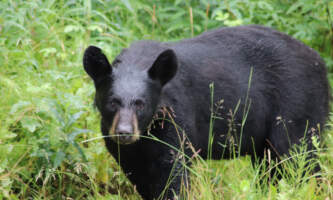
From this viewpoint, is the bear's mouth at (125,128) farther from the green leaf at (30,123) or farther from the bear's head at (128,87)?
the green leaf at (30,123)

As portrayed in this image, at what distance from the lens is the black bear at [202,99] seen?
14.3 feet

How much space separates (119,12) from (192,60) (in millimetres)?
2908

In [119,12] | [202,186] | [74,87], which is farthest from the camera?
[119,12]

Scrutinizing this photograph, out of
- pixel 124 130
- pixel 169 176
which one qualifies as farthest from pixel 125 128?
pixel 169 176

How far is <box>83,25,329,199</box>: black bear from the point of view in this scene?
4.37 meters

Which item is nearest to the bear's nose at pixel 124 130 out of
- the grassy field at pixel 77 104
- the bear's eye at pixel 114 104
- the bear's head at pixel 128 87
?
the bear's head at pixel 128 87

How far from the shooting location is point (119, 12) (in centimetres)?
757

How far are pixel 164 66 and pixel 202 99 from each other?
617 millimetres

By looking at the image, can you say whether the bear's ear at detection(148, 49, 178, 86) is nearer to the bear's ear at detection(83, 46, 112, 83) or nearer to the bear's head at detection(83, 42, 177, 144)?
the bear's head at detection(83, 42, 177, 144)

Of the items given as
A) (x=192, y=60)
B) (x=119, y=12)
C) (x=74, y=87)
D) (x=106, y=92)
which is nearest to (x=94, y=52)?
(x=106, y=92)

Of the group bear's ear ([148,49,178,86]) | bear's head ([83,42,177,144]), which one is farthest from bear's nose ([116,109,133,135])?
bear's ear ([148,49,178,86])

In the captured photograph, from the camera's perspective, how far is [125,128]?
404 cm

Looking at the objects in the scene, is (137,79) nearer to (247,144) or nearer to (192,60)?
(192,60)

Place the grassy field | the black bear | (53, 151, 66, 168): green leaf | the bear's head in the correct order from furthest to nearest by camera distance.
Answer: (53, 151, 66, 168): green leaf, the grassy field, the black bear, the bear's head
